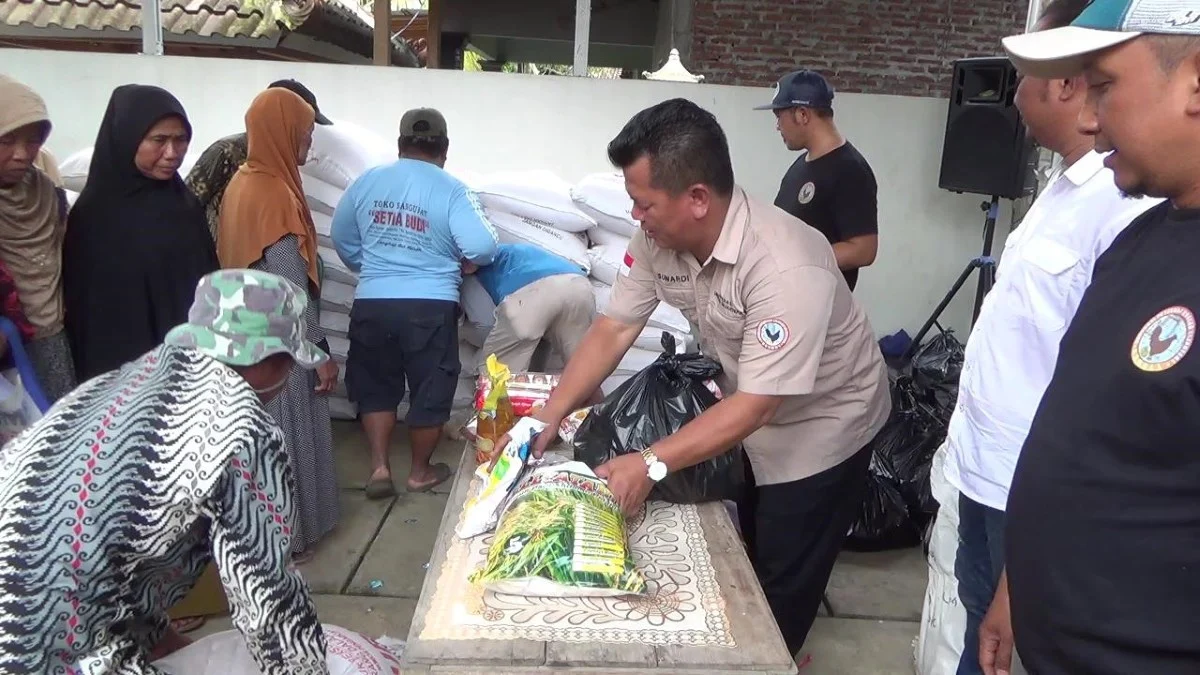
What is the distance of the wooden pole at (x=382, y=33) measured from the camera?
613 centimetres

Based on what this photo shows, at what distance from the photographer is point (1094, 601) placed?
39.6 inches

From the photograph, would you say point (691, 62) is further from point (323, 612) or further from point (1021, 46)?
point (1021, 46)

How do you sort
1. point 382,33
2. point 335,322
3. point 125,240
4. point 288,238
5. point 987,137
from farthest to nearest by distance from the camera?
1. point 382,33
2. point 987,137
3. point 335,322
4. point 288,238
5. point 125,240

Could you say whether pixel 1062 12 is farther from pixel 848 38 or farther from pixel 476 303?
pixel 848 38

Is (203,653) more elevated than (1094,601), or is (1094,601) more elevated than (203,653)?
(1094,601)

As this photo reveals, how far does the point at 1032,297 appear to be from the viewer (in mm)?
1668

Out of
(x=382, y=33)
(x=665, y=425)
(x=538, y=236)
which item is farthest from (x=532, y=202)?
(x=382, y=33)

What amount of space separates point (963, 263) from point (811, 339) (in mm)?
3886

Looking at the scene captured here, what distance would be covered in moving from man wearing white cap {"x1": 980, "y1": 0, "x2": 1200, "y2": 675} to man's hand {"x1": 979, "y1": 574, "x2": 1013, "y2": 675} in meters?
0.36

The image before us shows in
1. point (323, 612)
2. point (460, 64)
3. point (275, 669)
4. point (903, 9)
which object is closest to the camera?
point (275, 669)

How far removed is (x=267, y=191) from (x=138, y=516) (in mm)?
1813

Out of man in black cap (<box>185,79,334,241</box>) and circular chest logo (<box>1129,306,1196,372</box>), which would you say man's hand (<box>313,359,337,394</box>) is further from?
circular chest logo (<box>1129,306,1196,372</box>)

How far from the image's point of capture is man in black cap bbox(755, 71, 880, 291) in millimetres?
3258

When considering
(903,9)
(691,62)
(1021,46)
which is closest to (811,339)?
(1021,46)
